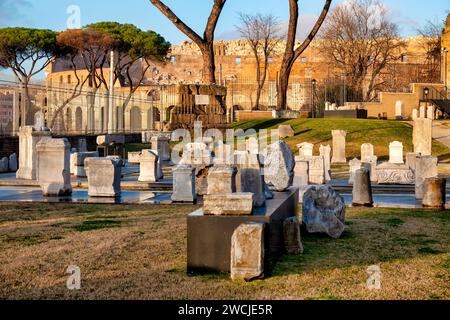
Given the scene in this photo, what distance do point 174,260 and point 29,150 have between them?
10.6 metres

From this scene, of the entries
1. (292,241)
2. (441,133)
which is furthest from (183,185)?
(441,133)

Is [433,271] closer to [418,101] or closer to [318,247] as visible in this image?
[318,247]

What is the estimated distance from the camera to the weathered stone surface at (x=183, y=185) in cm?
1266

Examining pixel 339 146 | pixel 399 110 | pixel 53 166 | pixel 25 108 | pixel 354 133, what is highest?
pixel 399 110

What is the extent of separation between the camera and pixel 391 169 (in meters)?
16.6

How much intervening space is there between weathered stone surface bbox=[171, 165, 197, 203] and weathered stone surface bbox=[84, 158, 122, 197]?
1.34 m

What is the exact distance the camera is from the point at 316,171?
632 inches

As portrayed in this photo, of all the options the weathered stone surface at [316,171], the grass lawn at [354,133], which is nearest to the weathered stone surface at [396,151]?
the weathered stone surface at [316,171]

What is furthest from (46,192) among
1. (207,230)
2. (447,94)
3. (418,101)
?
(447,94)

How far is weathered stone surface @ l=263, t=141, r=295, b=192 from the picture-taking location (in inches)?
356

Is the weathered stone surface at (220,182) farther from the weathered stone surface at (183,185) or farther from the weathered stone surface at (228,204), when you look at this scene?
the weathered stone surface at (183,185)

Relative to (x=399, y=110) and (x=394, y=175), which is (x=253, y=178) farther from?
(x=399, y=110)

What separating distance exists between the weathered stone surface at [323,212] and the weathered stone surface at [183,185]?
4024 millimetres
